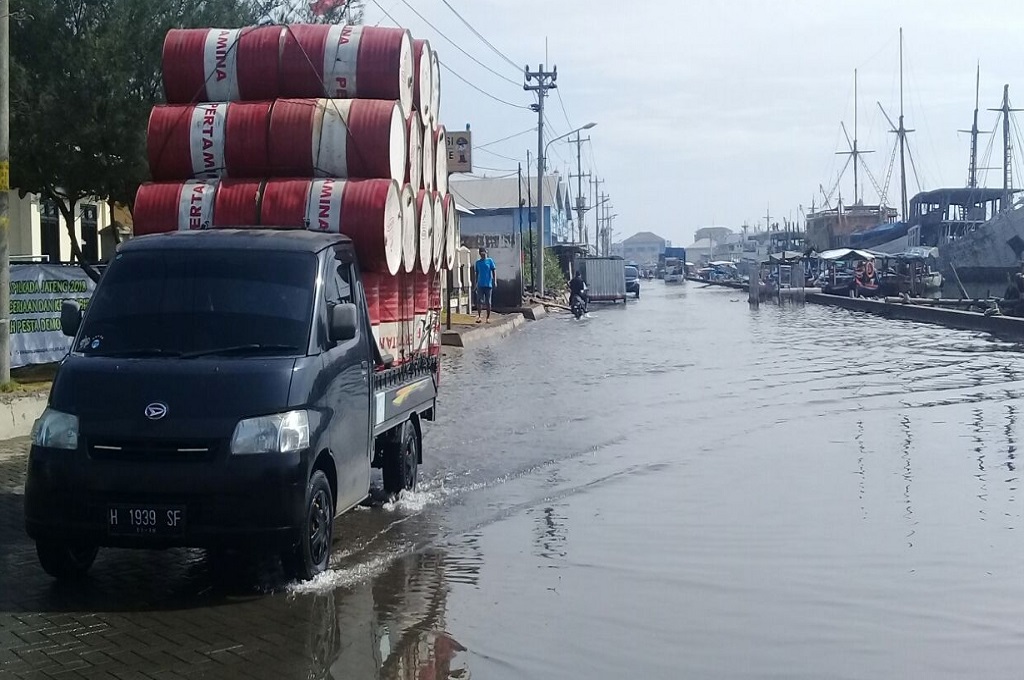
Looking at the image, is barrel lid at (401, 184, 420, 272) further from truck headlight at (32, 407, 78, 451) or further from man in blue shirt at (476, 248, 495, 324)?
man in blue shirt at (476, 248, 495, 324)

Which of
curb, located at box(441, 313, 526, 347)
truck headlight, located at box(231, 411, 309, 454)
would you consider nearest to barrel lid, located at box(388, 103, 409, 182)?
truck headlight, located at box(231, 411, 309, 454)

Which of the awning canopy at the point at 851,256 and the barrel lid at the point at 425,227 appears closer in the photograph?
the barrel lid at the point at 425,227

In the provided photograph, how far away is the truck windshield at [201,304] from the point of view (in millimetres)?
7027

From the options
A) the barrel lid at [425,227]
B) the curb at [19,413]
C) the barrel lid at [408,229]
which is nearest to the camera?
the barrel lid at [408,229]

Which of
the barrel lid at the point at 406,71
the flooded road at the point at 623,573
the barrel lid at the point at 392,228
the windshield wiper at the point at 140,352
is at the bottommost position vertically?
the flooded road at the point at 623,573

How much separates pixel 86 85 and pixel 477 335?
14.4 meters

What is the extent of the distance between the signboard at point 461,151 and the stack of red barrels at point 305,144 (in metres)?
35.4

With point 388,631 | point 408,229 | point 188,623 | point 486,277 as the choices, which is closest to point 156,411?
point 188,623

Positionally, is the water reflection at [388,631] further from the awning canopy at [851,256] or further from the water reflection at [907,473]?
the awning canopy at [851,256]

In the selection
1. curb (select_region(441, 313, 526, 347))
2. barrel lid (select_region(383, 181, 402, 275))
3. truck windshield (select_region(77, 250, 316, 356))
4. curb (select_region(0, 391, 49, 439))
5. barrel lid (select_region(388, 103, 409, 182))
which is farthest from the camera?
curb (select_region(441, 313, 526, 347))

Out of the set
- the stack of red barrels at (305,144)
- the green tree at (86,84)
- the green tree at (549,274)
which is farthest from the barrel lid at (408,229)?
the green tree at (549,274)

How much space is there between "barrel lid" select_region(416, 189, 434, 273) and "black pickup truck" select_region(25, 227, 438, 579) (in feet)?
6.82

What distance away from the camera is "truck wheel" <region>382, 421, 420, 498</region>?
9.59 meters

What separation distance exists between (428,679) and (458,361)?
18.5 metres
